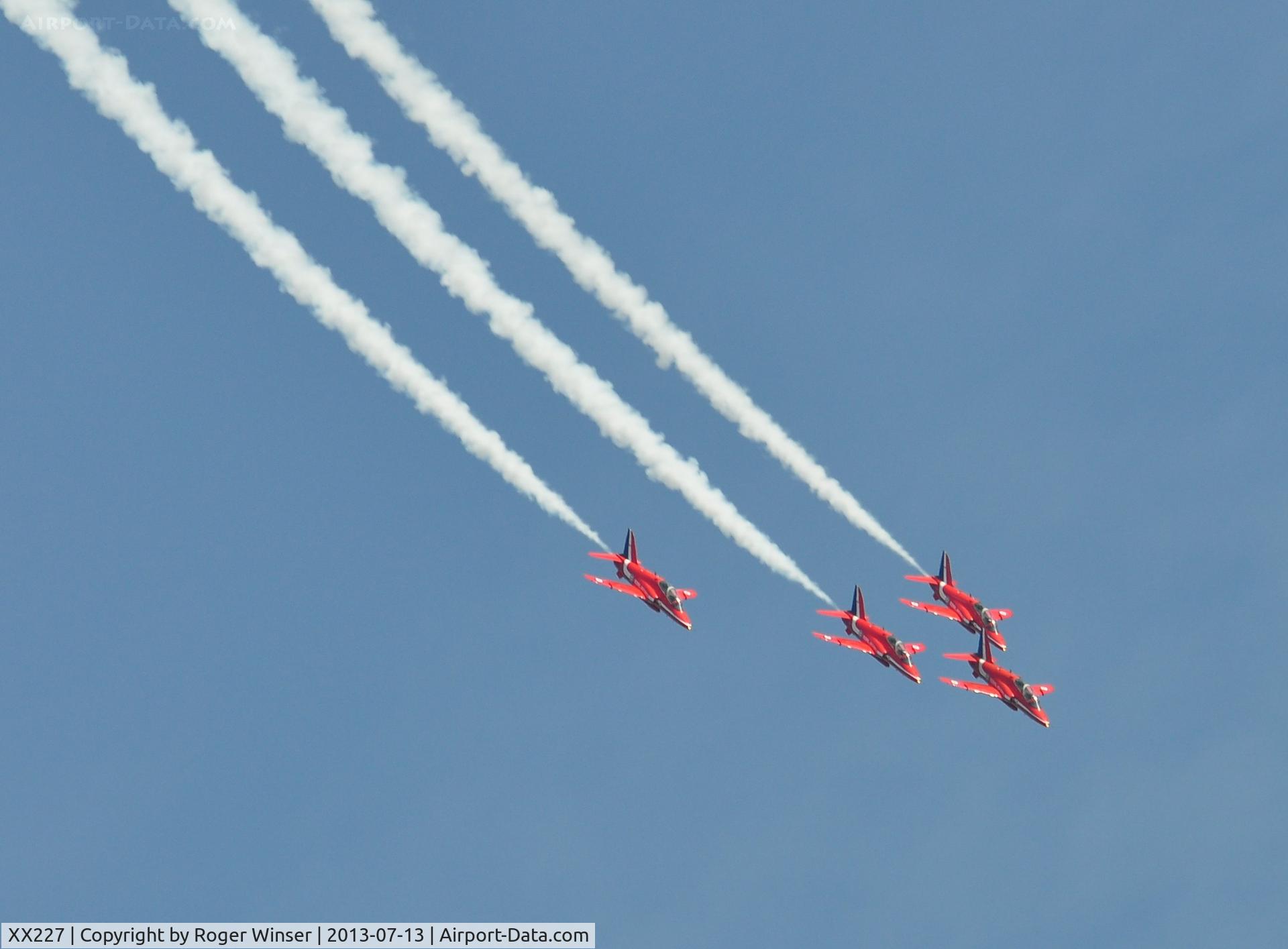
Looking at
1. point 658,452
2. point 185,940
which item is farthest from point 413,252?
point 185,940

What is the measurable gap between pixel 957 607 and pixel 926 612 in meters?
1.53

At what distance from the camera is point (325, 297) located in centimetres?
8300

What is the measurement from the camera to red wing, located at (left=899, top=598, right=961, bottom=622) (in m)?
107

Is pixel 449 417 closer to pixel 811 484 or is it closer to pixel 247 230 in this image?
pixel 247 230

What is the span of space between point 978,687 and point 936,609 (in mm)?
A: 6840

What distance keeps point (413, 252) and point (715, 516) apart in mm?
17612

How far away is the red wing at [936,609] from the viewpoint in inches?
4215

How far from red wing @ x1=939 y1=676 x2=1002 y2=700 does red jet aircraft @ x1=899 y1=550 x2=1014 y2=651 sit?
4.11 meters

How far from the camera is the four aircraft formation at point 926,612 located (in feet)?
319

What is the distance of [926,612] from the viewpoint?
107375 millimetres

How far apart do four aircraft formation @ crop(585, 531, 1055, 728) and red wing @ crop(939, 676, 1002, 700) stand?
1.2 inches

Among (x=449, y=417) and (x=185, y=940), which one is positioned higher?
(x=449, y=417)

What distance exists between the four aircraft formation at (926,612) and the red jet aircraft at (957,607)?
31 millimetres

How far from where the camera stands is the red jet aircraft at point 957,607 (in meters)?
107
